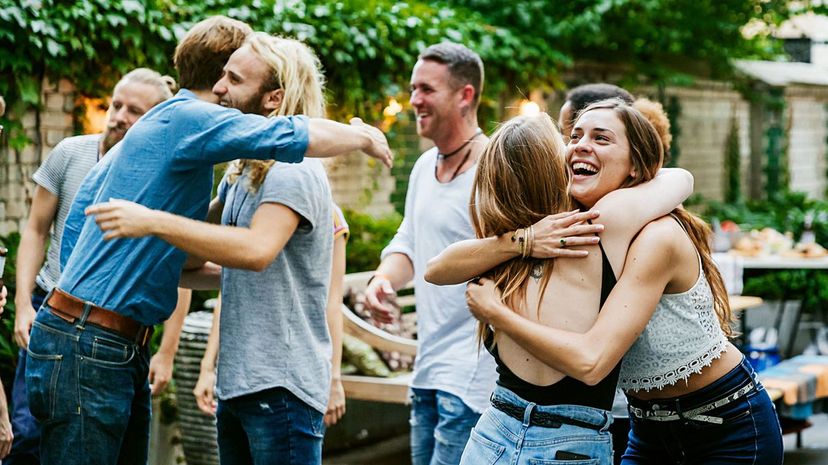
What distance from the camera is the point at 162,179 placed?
304cm

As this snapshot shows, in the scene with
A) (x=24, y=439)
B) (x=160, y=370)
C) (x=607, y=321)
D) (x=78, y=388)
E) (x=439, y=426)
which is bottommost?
(x=24, y=439)

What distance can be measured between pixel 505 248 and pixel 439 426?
1.44 m

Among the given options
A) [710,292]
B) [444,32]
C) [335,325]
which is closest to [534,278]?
[710,292]

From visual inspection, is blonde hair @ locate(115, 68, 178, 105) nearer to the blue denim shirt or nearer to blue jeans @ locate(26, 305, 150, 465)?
the blue denim shirt

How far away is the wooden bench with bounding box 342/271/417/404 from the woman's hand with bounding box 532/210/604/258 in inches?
151

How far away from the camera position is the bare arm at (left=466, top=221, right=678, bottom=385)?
2555 mm

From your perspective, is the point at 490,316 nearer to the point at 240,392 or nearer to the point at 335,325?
the point at 240,392

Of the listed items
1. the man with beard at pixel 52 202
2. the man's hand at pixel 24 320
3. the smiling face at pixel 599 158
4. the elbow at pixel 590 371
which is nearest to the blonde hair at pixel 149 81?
the man with beard at pixel 52 202

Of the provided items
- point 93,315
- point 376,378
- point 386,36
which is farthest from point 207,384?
point 386,36

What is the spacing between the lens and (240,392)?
3.31 metres

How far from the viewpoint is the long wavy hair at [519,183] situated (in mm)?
2773

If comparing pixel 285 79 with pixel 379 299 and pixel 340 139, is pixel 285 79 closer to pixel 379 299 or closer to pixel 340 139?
pixel 340 139

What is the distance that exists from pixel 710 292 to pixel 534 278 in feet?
1.81

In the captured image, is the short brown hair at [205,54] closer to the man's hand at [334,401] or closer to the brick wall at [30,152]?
the man's hand at [334,401]
